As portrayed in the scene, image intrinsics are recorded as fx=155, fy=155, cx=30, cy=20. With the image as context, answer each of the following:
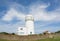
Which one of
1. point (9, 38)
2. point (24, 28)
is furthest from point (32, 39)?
point (24, 28)

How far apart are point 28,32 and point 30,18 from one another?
5.74 m

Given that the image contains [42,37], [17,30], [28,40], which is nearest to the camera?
[28,40]

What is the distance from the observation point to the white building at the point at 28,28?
2232 inches

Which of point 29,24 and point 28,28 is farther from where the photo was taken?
point 29,24

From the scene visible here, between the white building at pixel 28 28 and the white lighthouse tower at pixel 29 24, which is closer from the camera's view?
the white building at pixel 28 28

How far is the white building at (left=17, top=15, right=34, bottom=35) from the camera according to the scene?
56694 mm

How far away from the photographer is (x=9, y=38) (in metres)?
37.4

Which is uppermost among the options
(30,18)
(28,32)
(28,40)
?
(30,18)

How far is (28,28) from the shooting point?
57656mm

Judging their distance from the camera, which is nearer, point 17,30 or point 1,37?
point 1,37

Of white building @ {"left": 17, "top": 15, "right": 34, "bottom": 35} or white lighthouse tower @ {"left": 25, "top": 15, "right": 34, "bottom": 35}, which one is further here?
white lighthouse tower @ {"left": 25, "top": 15, "right": 34, "bottom": 35}

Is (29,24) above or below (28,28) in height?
above

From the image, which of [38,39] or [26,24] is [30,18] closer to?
[26,24]

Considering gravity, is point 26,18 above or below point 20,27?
above
